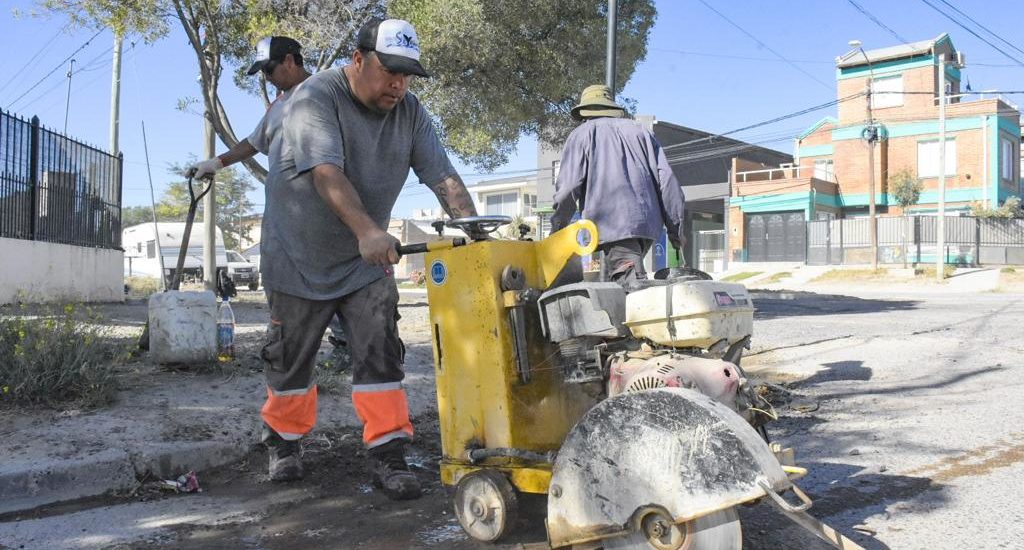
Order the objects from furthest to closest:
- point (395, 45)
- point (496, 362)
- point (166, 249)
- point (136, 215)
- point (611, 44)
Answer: point (136, 215) → point (166, 249) → point (611, 44) → point (395, 45) → point (496, 362)

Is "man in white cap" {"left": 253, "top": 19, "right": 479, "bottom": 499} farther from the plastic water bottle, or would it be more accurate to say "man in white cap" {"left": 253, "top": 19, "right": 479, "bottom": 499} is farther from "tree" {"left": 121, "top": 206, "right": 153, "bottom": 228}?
"tree" {"left": 121, "top": 206, "right": 153, "bottom": 228}

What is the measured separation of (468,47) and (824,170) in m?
32.1

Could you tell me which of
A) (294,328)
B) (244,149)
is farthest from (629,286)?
(244,149)

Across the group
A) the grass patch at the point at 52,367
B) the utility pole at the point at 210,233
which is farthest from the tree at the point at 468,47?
the grass patch at the point at 52,367

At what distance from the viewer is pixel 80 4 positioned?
10984mm

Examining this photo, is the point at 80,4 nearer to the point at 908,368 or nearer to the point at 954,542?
the point at 908,368

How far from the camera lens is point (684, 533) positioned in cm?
199

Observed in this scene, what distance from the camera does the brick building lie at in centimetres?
3494

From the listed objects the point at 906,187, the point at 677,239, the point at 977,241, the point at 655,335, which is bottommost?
the point at 655,335

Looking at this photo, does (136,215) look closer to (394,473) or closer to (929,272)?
(929,272)

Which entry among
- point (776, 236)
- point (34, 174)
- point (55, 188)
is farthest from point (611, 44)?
point (776, 236)

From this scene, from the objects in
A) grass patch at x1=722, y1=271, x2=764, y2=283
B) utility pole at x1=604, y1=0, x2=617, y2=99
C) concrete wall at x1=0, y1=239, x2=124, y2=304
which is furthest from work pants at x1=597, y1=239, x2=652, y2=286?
grass patch at x1=722, y1=271, x2=764, y2=283

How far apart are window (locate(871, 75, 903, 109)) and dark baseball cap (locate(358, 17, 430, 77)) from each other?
37905 millimetres

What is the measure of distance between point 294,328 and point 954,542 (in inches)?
103
